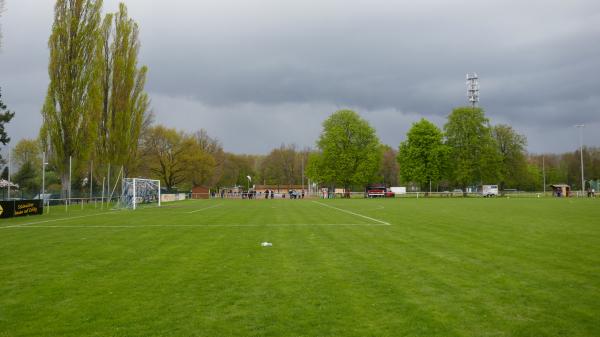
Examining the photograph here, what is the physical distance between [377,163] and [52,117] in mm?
53702

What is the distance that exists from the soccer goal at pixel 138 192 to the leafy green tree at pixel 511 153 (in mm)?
59573

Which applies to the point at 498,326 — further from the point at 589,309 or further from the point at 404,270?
the point at 404,270

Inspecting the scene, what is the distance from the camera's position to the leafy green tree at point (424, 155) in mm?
74875

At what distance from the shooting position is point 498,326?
548cm

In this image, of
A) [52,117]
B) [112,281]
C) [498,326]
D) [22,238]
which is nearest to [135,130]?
[52,117]

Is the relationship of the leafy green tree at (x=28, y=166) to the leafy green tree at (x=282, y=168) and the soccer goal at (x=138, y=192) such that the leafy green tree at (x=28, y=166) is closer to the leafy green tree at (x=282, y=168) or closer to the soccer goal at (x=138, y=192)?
the soccer goal at (x=138, y=192)

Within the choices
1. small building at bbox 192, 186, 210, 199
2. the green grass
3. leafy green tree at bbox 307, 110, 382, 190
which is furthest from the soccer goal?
leafy green tree at bbox 307, 110, 382, 190

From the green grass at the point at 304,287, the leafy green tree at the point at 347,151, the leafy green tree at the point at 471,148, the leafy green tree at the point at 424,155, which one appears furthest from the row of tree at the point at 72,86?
the leafy green tree at the point at 471,148

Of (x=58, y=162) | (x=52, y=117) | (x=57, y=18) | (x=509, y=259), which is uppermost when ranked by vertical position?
(x=57, y=18)

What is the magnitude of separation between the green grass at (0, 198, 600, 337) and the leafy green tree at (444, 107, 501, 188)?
207 feet

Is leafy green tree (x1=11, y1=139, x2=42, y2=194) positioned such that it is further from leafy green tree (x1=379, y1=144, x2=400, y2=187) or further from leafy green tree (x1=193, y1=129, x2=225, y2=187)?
leafy green tree (x1=379, y1=144, x2=400, y2=187)

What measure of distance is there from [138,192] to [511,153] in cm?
6661

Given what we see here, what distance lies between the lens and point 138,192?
1719 inches

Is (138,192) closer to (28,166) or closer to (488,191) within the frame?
(28,166)
